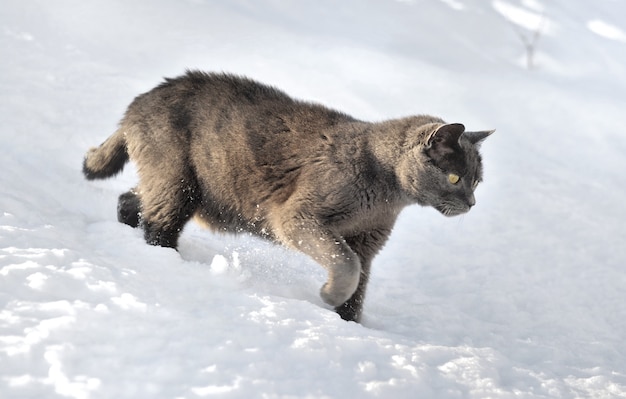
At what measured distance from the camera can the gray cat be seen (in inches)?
153

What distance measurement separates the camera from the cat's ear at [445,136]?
3.76 metres

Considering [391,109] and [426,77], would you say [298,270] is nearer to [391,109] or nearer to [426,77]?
[391,109]

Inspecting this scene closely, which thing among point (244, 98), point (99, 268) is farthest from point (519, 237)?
point (99, 268)

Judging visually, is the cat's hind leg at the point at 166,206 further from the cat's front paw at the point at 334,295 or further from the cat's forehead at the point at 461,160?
the cat's forehead at the point at 461,160

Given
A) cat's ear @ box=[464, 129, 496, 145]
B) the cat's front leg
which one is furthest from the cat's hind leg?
cat's ear @ box=[464, 129, 496, 145]

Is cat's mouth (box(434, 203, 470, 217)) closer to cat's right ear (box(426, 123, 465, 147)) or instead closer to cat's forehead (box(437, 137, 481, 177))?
cat's forehead (box(437, 137, 481, 177))

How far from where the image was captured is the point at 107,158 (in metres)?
4.46

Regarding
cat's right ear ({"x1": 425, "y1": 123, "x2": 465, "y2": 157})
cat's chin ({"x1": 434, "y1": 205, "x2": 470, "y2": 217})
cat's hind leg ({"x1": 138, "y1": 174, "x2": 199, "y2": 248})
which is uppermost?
cat's right ear ({"x1": 425, "y1": 123, "x2": 465, "y2": 157})

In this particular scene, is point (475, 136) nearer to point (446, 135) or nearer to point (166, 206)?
point (446, 135)

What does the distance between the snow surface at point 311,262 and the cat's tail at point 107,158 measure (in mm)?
216

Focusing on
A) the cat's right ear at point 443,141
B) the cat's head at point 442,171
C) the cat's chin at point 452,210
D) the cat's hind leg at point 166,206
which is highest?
the cat's right ear at point 443,141

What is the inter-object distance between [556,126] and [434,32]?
251 centimetres

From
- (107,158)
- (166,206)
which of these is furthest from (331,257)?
(107,158)

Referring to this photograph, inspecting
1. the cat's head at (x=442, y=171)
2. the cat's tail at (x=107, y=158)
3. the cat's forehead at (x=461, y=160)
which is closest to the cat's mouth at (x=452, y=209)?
the cat's head at (x=442, y=171)
